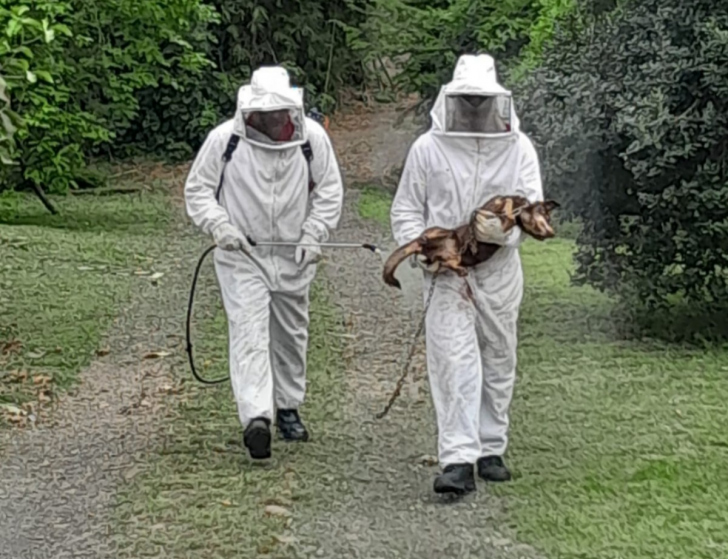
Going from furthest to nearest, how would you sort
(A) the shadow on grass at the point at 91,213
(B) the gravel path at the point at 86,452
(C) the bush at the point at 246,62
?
(C) the bush at the point at 246,62, (A) the shadow on grass at the point at 91,213, (B) the gravel path at the point at 86,452

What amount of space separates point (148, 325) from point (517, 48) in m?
7.13

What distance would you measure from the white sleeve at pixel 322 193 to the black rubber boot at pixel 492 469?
1.37m

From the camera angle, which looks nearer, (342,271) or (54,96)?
(342,271)

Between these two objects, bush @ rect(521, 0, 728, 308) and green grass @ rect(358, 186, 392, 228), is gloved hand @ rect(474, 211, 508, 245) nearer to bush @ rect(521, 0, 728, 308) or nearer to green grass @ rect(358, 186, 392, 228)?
bush @ rect(521, 0, 728, 308)

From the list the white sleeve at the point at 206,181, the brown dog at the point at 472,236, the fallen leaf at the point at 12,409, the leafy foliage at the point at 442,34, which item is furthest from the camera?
the leafy foliage at the point at 442,34

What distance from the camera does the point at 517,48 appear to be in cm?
1723

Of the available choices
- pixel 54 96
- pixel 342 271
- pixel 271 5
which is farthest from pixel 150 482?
pixel 271 5

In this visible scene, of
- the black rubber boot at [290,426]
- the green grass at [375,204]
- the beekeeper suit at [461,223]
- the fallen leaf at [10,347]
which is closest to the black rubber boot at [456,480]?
the beekeeper suit at [461,223]

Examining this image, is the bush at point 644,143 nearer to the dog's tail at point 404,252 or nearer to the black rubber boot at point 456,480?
the dog's tail at point 404,252

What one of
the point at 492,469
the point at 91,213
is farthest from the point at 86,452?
the point at 91,213

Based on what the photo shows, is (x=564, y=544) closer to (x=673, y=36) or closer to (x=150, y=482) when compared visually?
(x=150, y=482)

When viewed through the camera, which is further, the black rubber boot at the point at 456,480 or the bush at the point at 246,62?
the bush at the point at 246,62

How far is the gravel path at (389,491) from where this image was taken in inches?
241

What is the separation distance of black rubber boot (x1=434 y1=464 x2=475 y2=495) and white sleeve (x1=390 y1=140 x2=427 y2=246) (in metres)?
1.04
